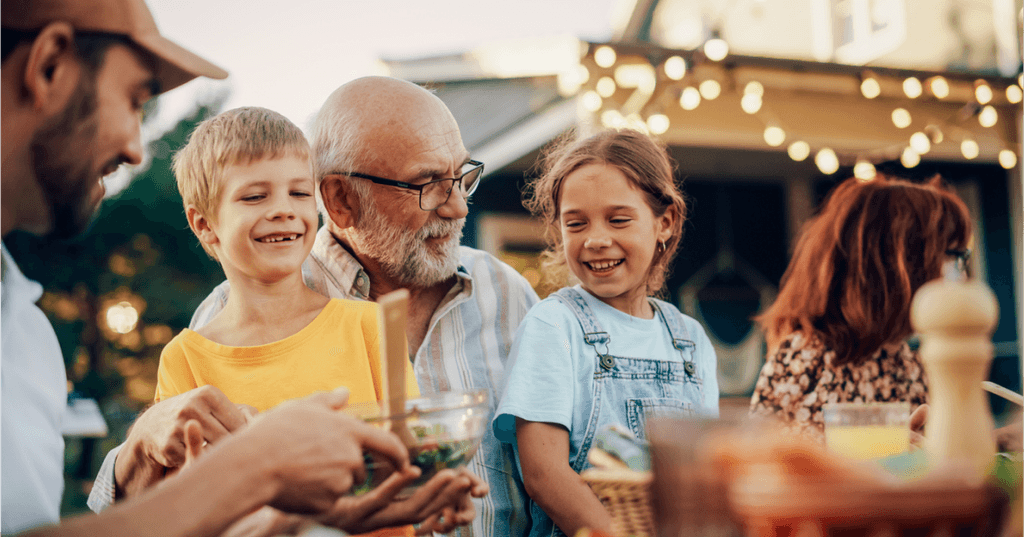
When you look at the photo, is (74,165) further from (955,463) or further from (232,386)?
(955,463)

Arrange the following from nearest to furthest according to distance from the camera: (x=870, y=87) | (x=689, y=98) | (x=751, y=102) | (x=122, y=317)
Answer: (x=689, y=98) < (x=751, y=102) < (x=870, y=87) < (x=122, y=317)

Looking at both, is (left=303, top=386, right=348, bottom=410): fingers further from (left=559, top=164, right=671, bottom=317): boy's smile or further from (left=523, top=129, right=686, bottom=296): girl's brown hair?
(left=523, top=129, right=686, bottom=296): girl's brown hair

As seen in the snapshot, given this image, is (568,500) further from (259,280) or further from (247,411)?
(259,280)

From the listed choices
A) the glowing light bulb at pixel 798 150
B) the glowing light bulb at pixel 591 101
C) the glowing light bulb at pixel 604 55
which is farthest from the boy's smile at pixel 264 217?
the glowing light bulb at pixel 798 150

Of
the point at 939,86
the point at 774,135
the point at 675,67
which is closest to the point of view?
the point at 675,67

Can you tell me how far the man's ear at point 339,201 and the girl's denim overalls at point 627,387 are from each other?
0.65 metres

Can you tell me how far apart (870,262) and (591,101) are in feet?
10.9

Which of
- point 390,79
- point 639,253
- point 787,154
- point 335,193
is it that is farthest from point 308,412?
point 787,154

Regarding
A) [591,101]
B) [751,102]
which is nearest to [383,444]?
[591,101]

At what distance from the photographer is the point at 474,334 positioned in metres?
2.26

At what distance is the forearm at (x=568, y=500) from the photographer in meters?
1.63

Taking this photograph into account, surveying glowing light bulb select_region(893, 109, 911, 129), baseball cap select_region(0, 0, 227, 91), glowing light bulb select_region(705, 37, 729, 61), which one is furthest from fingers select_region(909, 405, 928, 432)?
glowing light bulb select_region(893, 109, 911, 129)

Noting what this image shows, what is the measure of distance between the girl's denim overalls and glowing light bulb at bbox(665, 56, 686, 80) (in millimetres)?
3974

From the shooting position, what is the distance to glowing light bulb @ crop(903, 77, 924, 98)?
6391 millimetres
